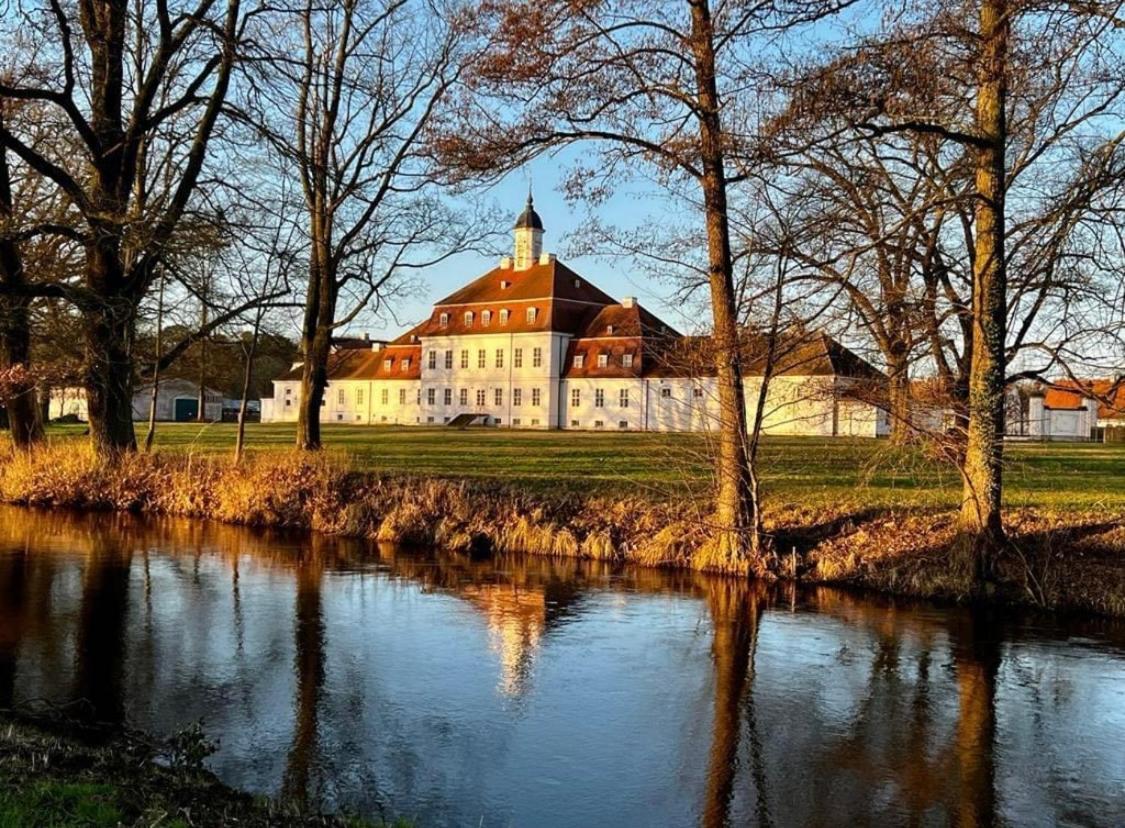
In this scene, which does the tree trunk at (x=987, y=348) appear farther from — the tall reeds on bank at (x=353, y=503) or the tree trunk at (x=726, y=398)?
the tall reeds on bank at (x=353, y=503)

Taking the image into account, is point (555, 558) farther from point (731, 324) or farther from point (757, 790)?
point (757, 790)

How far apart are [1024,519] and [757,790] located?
30.1 feet

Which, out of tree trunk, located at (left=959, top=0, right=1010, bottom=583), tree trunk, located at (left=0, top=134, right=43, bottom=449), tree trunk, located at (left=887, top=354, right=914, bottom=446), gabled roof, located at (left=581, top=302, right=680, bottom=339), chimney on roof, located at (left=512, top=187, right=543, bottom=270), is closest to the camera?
tree trunk, located at (left=959, top=0, right=1010, bottom=583)

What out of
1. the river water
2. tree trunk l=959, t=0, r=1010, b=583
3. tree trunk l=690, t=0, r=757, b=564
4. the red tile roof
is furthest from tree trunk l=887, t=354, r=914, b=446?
the river water

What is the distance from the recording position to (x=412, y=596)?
45.1ft

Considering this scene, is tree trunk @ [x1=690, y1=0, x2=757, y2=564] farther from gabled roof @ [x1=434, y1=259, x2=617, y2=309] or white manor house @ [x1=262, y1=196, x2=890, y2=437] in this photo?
gabled roof @ [x1=434, y1=259, x2=617, y2=309]

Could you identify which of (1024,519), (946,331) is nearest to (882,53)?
(946,331)

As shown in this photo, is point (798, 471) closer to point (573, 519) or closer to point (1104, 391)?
point (573, 519)

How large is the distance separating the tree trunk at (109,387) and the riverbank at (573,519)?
55cm

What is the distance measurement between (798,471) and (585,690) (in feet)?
46.3

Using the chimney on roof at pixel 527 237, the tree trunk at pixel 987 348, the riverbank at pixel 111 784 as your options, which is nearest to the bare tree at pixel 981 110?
the tree trunk at pixel 987 348

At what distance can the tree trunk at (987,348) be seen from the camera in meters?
13.5

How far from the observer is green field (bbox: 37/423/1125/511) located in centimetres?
1636

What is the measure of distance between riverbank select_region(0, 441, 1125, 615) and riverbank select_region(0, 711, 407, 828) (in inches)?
375
